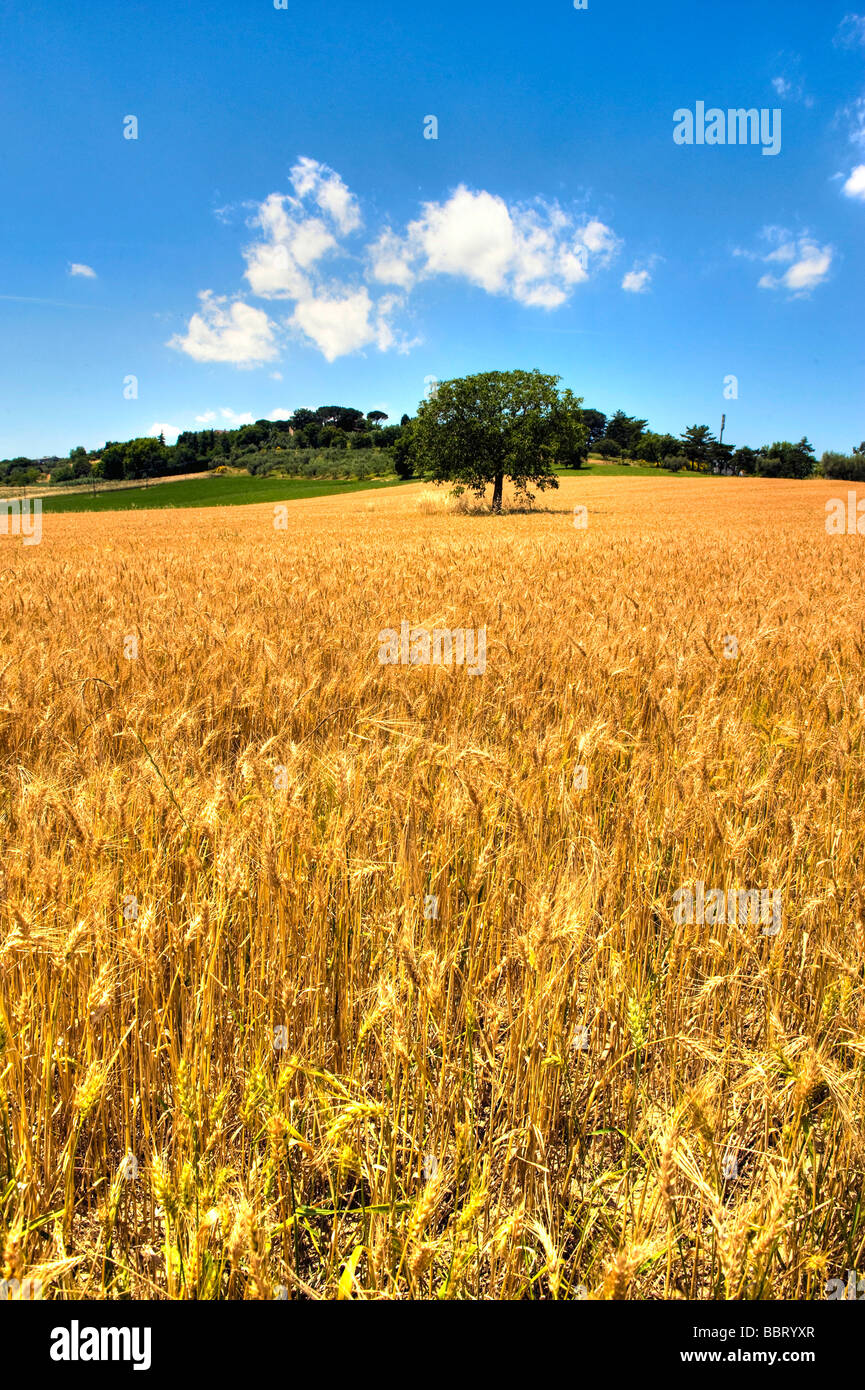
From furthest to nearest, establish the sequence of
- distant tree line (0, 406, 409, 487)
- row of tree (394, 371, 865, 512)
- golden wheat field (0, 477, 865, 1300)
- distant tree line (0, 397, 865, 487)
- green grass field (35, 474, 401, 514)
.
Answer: distant tree line (0, 406, 409, 487)
distant tree line (0, 397, 865, 487)
green grass field (35, 474, 401, 514)
row of tree (394, 371, 865, 512)
golden wheat field (0, 477, 865, 1300)

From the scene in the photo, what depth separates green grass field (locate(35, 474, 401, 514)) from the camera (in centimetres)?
5284

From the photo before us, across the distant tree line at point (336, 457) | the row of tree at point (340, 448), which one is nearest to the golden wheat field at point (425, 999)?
the row of tree at point (340, 448)

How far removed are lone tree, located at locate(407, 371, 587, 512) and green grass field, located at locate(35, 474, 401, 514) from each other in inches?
829

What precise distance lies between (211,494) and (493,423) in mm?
35473

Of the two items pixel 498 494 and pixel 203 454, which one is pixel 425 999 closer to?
pixel 498 494

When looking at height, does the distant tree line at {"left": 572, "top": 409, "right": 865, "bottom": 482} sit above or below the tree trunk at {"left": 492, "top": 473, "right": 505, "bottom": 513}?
above

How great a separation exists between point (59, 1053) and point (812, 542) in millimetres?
16498

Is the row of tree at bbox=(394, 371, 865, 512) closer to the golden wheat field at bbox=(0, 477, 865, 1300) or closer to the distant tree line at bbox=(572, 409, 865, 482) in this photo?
the golden wheat field at bbox=(0, 477, 865, 1300)

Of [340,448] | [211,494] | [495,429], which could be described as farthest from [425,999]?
[340,448]

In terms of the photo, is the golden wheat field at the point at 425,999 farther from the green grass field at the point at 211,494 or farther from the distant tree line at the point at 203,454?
the distant tree line at the point at 203,454

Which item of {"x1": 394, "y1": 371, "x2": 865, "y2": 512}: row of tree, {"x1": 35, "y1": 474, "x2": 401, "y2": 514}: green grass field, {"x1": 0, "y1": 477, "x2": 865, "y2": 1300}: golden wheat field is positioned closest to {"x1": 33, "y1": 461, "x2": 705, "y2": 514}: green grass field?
{"x1": 35, "y1": 474, "x2": 401, "y2": 514}: green grass field

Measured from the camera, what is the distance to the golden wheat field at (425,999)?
1099 mm

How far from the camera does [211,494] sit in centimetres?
5862

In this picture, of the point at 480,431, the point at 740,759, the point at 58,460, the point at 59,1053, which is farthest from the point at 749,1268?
the point at 58,460
